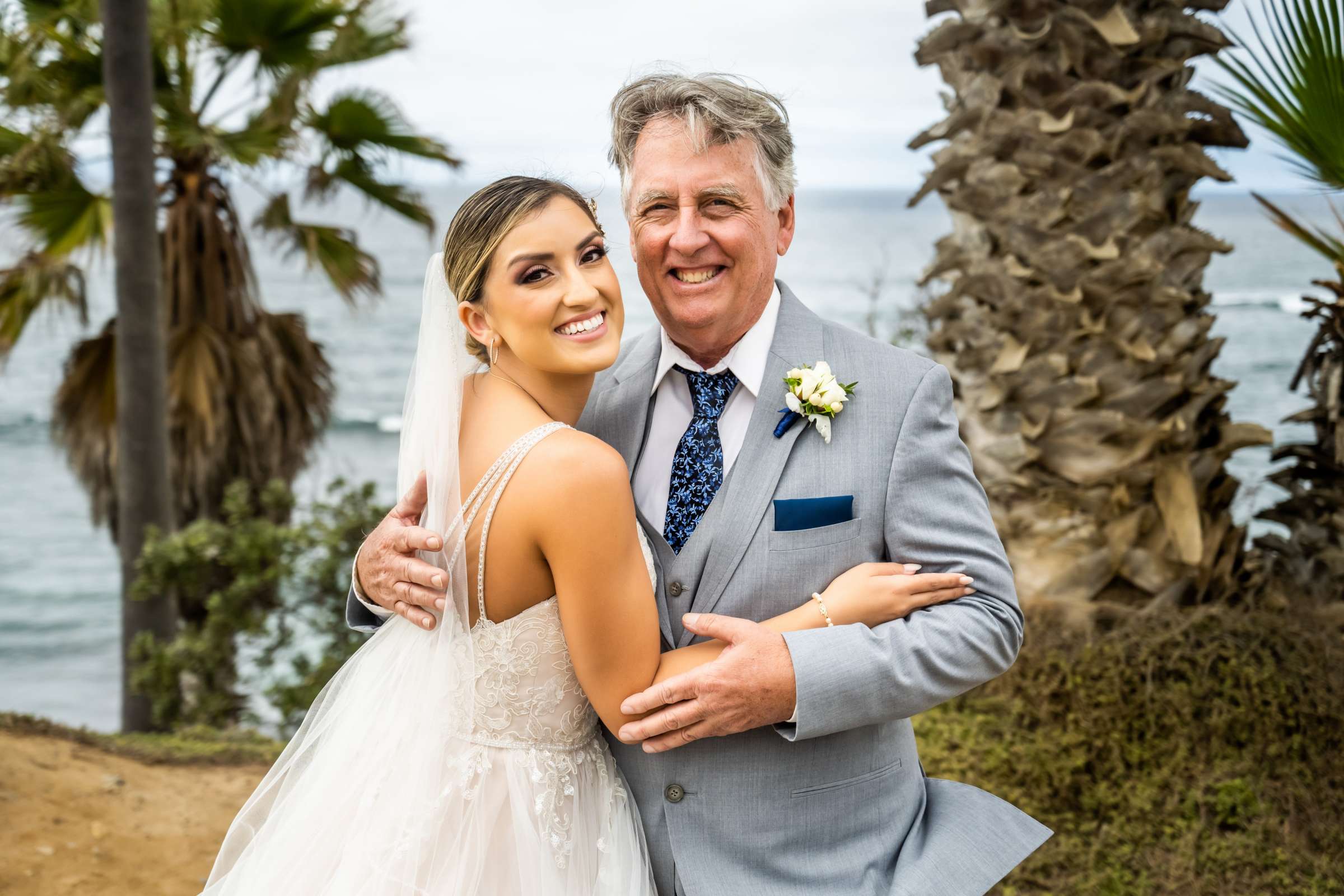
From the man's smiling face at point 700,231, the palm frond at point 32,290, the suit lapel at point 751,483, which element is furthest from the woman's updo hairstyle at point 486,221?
the palm frond at point 32,290

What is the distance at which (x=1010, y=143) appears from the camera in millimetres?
4836

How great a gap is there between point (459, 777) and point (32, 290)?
6.80m

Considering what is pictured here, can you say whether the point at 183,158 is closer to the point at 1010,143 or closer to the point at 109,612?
the point at 1010,143

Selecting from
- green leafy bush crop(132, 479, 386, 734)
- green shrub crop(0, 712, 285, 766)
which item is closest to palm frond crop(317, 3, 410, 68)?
green leafy bush crop(132, 479, 386, 734)

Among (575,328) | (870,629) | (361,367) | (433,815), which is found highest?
(575,328)

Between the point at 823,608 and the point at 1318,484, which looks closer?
the point at 823,608

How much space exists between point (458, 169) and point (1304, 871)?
6.84 metres

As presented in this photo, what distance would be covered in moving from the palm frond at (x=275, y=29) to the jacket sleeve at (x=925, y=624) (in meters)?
6.53

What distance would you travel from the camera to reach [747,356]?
256 cm

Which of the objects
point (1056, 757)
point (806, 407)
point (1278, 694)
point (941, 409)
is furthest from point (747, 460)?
point (1278, 694)

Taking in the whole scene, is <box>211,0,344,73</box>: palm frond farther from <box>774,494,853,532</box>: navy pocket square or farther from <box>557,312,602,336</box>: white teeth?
<box>774,494,853,532</box>: navy pocket square

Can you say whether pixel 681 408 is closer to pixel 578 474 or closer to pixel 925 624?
pixel 578 474

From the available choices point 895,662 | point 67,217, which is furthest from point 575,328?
point 67,217

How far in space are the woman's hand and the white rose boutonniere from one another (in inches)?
12.4
